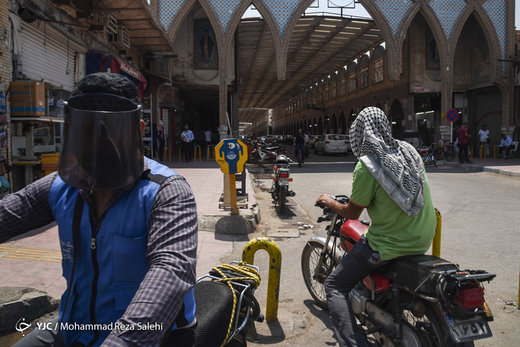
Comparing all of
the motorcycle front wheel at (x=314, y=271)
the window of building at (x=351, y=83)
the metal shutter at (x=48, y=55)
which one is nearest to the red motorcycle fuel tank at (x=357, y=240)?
the motorcycle front wheel at (x=314, y=271)

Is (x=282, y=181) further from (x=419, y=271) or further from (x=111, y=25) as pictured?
(x=111, y=25)

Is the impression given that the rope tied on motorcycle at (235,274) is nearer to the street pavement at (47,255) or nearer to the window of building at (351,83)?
the street pavement at (47,255)

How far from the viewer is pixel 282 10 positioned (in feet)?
68.7

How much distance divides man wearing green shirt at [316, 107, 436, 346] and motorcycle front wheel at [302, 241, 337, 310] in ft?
2.94

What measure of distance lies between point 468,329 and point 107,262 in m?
1.90

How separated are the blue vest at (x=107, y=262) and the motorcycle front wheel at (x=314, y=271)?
231cm

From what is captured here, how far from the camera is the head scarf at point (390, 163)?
8.46 feet

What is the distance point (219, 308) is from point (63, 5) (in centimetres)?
1070

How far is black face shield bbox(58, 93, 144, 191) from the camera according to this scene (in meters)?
1.47

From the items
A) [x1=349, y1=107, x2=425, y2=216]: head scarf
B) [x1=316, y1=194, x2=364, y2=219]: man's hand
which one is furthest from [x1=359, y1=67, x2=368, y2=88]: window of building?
[x1=349, y1=107, x2=425, y2=216]: head scarf

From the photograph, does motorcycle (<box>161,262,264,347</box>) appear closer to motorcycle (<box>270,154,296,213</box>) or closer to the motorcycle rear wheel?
the motorcycle rear wheel

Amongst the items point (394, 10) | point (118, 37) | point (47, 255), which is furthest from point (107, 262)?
point (394, 10)

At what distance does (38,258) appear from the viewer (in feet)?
16.6

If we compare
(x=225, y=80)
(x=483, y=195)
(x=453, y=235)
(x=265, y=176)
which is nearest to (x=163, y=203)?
(x=453, y=235)
